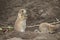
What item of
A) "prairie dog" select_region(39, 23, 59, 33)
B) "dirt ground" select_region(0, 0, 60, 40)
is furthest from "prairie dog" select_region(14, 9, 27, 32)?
"prairie dog" select_region(39, 23, 59, 33)

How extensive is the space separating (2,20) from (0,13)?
0.70 metres

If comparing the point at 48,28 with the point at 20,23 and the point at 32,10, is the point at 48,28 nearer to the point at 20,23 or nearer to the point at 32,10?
the point at 20,23

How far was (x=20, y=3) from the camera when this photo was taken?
12.2m

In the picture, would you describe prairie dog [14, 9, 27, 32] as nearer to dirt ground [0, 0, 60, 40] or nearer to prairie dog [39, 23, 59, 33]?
dirt ground [0, 0, 60, 40]

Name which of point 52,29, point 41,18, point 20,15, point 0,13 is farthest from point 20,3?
point 52,29

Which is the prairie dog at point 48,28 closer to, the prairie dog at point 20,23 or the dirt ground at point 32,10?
the prairie dog at point 20,23

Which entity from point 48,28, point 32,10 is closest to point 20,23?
point 48,28

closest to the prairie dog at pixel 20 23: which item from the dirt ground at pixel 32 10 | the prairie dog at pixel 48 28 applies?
the dirt ground at pixel 32 10

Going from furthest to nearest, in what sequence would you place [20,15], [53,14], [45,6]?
1. [45,6]
2. [53,14]
3. [20,15]

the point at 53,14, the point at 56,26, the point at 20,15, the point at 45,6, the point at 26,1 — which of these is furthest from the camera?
the point at 26,1

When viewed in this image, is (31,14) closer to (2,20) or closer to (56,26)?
(2,20)

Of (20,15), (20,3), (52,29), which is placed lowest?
(52,29)

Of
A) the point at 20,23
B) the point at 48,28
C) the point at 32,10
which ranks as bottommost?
the point at 48,28

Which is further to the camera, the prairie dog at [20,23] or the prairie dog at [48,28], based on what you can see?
the prairie dog at [20,23]
